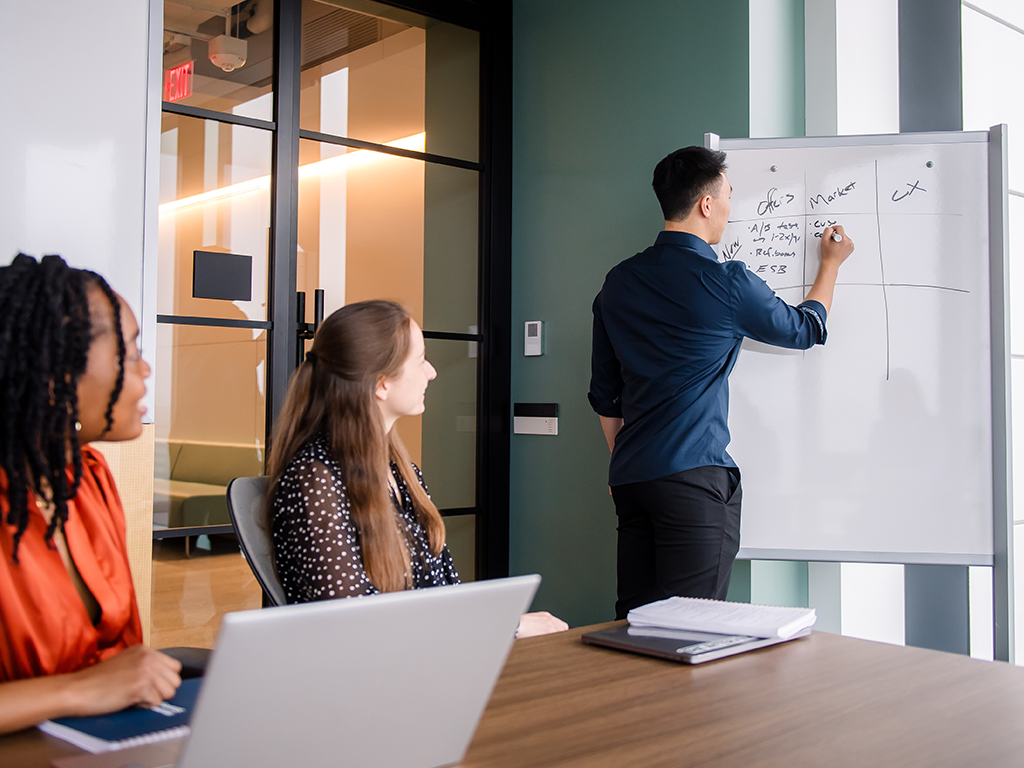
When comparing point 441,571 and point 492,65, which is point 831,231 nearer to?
point 441,571

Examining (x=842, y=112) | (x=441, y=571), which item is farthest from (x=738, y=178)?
(x=441, y=571)

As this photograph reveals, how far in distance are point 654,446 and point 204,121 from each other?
5.71 feet

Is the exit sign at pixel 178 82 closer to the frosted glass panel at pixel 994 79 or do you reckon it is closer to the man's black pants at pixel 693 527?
the man's black pants at pixel 693 527

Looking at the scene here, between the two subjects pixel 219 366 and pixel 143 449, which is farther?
pixel 219 366

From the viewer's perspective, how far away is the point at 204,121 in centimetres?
277

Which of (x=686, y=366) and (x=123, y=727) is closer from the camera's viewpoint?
(x=123, y=727)

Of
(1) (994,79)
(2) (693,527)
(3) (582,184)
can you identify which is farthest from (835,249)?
(3) (582,184)

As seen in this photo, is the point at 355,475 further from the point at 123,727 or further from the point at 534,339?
the point at 534,339

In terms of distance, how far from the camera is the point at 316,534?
140 centimetres

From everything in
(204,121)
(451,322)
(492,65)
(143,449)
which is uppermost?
(492,65)

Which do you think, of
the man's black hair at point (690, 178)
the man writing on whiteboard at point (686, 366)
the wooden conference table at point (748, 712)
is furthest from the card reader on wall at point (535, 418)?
the wooden conference table at point (748, 712)

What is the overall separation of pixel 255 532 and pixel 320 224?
70.2 inches

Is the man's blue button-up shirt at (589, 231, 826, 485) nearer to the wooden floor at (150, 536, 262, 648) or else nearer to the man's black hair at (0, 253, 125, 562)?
the wooden floor at (150, 536, 262, 648)

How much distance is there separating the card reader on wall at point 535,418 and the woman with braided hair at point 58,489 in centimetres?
232
